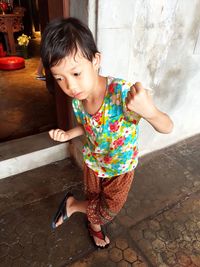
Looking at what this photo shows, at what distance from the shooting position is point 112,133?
1.15 metres

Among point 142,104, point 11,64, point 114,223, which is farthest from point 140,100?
point 11,64

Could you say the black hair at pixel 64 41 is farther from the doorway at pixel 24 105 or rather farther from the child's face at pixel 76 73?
the doorway at pixel 24 105

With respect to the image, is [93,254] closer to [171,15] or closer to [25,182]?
[25,182]

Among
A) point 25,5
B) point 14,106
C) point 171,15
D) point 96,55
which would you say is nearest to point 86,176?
point 96,55

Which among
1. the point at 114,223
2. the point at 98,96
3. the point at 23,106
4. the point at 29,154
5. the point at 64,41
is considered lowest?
the point at 114,223

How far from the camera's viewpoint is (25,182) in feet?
6.58

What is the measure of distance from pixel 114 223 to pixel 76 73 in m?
1.19

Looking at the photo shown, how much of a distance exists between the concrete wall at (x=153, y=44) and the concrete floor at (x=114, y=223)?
50cm

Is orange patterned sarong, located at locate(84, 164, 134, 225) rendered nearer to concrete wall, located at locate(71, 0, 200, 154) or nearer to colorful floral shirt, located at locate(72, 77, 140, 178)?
colorful floral shirt, located at locate(72, 77, 140, 178)

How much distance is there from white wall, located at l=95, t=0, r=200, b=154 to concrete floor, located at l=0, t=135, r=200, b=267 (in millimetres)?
497

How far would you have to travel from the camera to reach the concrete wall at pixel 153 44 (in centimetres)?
145

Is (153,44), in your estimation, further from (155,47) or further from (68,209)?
(68,209)

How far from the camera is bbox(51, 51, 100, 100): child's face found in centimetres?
93

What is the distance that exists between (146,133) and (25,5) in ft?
22.4
